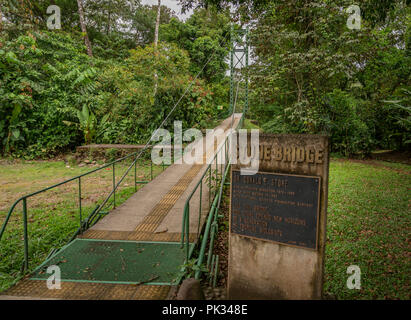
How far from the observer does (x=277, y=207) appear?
8.71ft

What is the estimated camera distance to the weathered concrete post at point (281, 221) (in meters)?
2.47

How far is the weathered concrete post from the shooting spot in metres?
2.47

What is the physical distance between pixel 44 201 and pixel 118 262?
4.36m

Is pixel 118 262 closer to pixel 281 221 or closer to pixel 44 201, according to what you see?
pixel 281 221

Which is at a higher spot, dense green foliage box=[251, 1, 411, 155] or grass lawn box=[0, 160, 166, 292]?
dense green foliage box=[251, 1, 411, 155]

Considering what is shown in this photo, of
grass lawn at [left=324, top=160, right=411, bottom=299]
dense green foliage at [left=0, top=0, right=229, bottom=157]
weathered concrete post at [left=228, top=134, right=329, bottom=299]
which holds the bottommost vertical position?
grass lawn at [left=324, top=160, right=411, bottom=299]

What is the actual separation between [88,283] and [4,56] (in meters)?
12.0

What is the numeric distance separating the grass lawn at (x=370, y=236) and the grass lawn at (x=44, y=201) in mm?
4596

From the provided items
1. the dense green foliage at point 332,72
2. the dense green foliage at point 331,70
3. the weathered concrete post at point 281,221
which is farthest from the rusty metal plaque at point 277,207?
the dense green foliage at point 332,72

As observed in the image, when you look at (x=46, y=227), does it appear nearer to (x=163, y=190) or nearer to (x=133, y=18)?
(x=163, y=190)

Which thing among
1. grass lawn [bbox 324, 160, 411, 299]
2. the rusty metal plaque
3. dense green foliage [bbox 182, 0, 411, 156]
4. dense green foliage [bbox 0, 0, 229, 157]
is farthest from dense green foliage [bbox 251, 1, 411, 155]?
the rusty metal plaque

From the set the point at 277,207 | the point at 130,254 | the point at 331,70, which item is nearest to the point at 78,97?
the point at 130,254

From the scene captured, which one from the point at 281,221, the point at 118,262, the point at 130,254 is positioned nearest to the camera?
the point at 281,221

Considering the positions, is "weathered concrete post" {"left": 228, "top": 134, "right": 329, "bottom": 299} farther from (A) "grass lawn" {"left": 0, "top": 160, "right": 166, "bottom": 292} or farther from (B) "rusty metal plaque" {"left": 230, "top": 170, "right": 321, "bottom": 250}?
(A) "grass lawn" {"left": 0, "top": 160, "right": 166, "bottom": 292}
